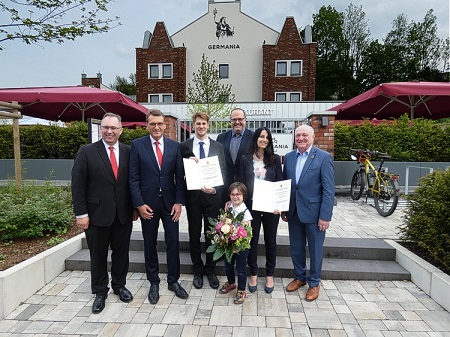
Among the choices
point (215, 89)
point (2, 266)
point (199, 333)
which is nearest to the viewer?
point (199, 333)

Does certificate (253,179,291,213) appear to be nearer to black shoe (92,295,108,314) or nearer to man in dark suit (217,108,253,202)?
man in dark suit (217,108,253,202)

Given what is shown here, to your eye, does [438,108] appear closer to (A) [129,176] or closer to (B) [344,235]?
(B) [344,235]

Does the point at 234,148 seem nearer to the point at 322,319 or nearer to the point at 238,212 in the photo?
the point at 238,212

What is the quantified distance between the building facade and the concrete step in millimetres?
22072

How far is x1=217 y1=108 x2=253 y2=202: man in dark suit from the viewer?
11.3 ft

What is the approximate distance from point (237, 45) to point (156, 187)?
2486cm

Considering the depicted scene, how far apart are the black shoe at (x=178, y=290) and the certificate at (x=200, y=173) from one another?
1080 millimetres

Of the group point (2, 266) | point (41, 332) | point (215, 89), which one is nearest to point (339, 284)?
point (41, 332)

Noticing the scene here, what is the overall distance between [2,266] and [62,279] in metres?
0.65

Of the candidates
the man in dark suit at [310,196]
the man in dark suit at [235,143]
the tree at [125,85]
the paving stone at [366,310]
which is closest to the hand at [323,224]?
the man in dark suit at [310,196]

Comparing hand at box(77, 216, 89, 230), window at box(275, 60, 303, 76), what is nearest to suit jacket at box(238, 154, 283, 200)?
hand at box(77, 216, 89, 230)

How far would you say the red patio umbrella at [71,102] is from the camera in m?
6.43

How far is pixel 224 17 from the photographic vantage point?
25641mm

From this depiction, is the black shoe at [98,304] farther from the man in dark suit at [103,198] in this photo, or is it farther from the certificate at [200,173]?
the certificate at [200,173]
